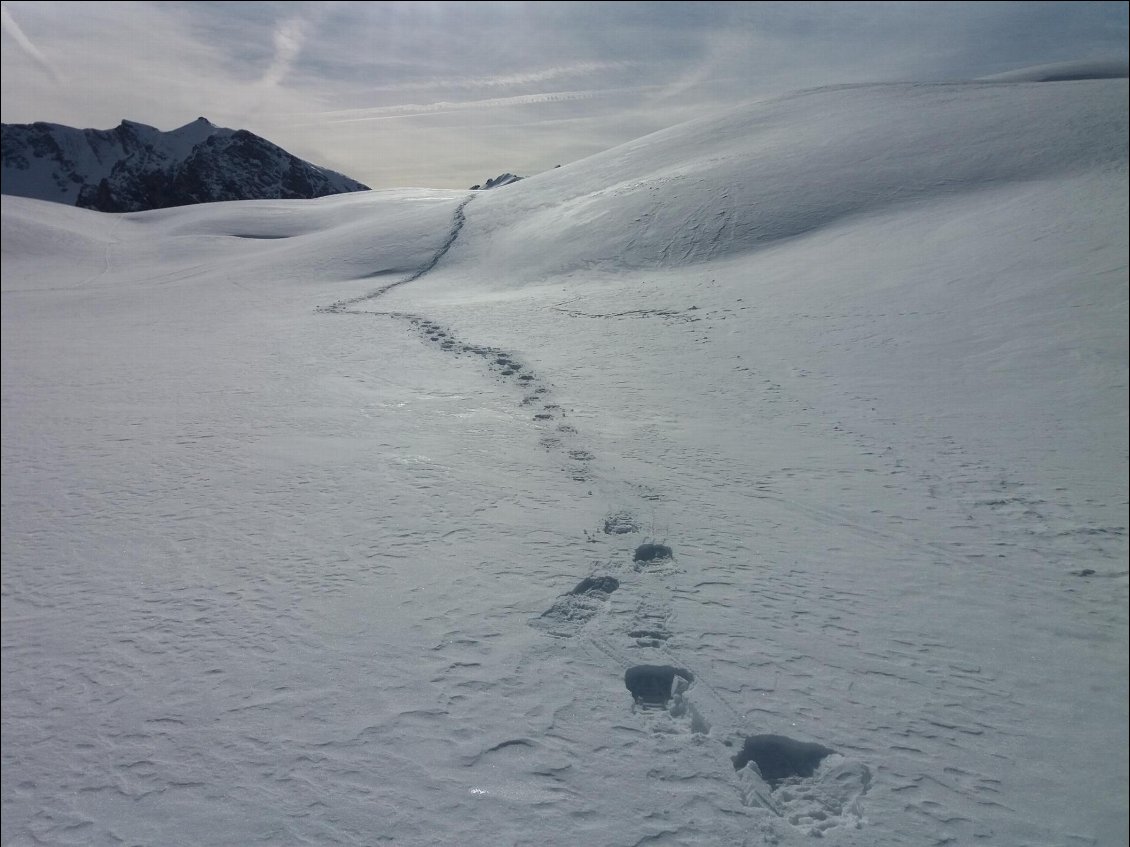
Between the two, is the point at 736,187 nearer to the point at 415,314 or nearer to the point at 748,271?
the point at 748,271

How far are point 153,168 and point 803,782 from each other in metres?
178

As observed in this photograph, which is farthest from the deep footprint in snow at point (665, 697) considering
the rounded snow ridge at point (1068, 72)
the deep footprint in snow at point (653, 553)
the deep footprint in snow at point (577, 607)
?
the rounded snow ridge at point (1068, 72)

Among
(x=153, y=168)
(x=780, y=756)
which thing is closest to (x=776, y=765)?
(x=780, y=756)

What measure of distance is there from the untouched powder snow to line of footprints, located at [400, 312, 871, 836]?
2 centimetres

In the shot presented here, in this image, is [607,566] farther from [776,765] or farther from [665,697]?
[776,765]

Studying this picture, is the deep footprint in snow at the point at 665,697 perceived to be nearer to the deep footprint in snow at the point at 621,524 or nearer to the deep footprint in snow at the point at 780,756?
the deep footprint in snow at the point at 780,756

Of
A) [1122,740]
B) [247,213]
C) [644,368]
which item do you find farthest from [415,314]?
[247,213]

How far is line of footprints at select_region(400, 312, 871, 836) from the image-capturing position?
3008 mm

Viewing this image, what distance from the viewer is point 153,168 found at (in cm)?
14775

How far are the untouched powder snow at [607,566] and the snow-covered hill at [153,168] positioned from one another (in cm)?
11711

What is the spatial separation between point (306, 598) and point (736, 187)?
16.6 m

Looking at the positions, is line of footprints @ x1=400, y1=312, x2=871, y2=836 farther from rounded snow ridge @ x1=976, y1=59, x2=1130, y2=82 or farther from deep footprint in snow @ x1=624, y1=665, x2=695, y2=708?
rounded snow ridge @ x1=976, y1=59, x2=1130, y2=82

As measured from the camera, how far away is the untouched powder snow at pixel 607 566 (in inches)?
121

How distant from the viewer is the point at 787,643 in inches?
158
